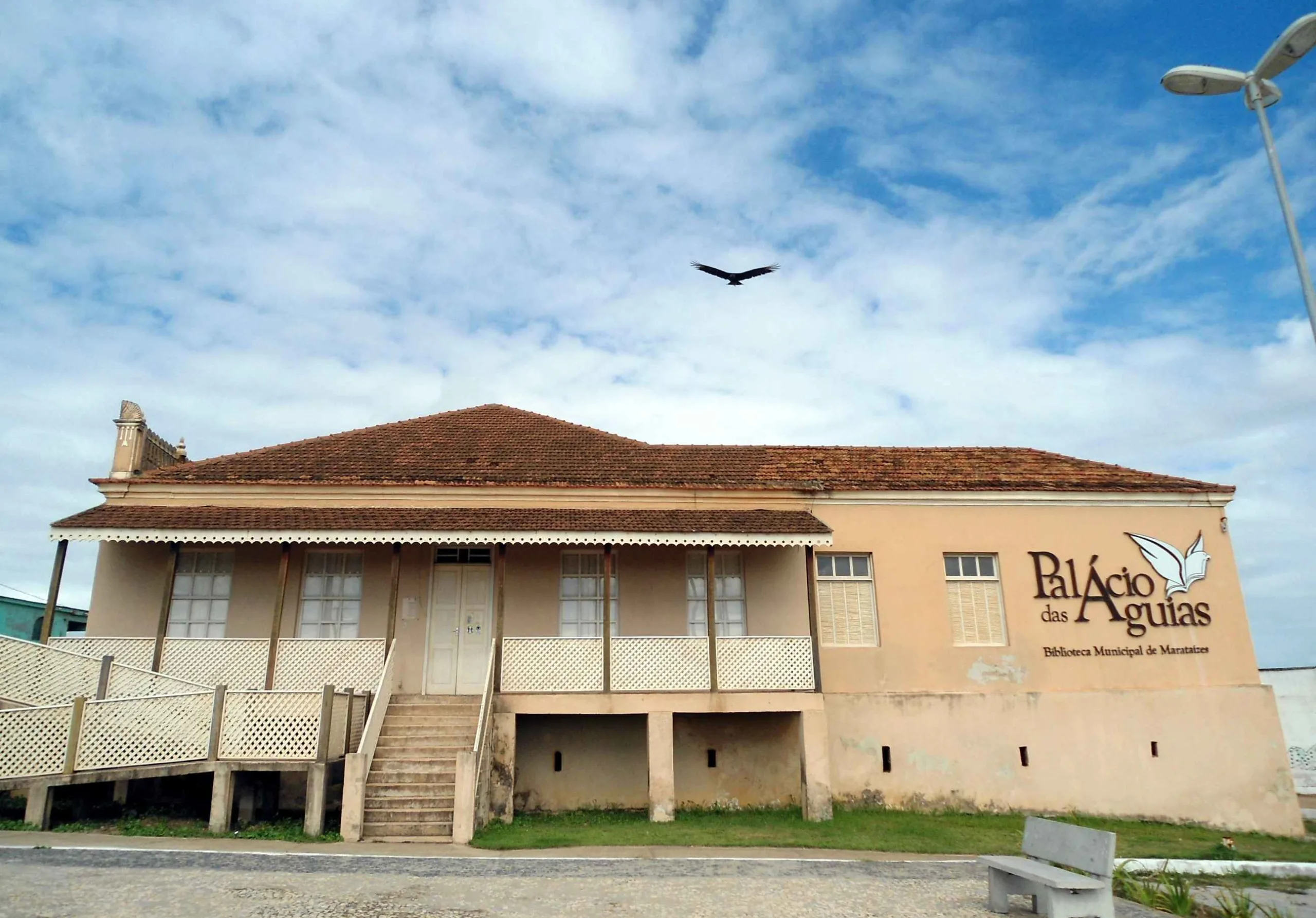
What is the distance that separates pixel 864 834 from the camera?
11562mm

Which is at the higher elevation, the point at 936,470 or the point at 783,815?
the point at 936,470

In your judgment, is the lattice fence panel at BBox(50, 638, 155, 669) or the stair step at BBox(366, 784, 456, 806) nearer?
the stair step at BBox(366, 784, 456, 806)

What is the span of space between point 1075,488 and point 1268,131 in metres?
8.50

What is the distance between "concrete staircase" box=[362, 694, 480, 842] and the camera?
→ 10.2 metres

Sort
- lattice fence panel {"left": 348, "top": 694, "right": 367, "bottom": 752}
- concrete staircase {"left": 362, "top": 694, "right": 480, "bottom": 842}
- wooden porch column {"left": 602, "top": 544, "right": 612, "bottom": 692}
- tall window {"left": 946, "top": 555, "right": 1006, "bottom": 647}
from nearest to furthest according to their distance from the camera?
1. concrete staircase {"left": 362, "top": 694, "right": 480, "bottom": 842}
2. lattice fence panel {"left": 348, "top": 694, "right": 367, "bottom": 752}
3. wooden porch column {"left": 602, "top": 544, "right": 612, "bottom": 692}
4. tall window {"left": 946, "top": 555, "right": 1006, "bottom": 647}

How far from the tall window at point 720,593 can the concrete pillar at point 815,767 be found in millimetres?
2118

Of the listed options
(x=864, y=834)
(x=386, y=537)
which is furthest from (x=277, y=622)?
(x=864, y=834)

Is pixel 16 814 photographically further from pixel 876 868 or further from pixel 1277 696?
pixel 1277 696

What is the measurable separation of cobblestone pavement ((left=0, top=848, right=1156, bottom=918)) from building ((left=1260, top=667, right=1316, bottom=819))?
A: 21173 millimetres

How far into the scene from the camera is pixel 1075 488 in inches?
621

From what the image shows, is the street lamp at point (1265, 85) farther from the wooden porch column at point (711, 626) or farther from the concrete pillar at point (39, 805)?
the concrete pillar at point (39, 805)

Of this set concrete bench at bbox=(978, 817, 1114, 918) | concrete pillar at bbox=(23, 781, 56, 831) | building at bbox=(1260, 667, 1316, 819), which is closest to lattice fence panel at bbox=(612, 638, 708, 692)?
concrete bench at bbox=(978, 817, 1114, 918)

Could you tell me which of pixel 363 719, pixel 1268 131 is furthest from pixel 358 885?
pixel 1268 131

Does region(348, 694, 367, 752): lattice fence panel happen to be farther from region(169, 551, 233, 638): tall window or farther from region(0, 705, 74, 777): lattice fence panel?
region(169, 551, 233, 638): tall window
